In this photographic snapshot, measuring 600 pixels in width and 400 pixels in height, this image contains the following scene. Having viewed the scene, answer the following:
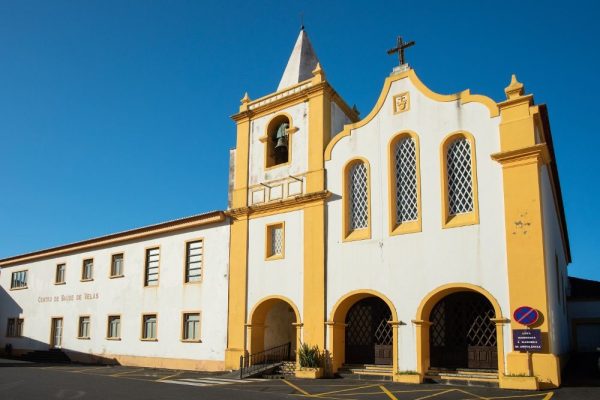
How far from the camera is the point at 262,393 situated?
14.4 metres

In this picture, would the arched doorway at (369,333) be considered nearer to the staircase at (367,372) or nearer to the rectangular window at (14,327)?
the staircase at (367,372)

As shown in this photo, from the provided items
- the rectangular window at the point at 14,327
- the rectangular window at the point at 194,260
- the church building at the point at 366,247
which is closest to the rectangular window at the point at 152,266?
the church building at the point at 366,247

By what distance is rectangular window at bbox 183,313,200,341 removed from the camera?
73.1 feet

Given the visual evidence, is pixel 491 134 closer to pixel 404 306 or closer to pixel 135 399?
pixel 404 306

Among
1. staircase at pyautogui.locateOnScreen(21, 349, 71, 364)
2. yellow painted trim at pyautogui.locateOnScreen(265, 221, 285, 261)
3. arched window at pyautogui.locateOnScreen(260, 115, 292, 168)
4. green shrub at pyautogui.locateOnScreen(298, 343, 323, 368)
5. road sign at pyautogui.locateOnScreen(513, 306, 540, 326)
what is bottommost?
staircase at pyautogui.locateOnScreen(21, 349, 71, 364)

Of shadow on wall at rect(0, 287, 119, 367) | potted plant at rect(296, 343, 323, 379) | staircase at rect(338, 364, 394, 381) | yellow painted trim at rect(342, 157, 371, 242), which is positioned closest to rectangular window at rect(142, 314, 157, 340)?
shadow on wall at rect(0, 287, 119, 367)

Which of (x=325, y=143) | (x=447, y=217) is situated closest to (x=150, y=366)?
(x=325, y=143)

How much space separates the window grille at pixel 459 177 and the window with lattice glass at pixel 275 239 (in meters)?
6.56

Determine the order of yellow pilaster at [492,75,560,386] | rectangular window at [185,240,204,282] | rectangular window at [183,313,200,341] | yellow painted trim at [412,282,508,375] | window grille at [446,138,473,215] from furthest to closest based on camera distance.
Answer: rectangular window at [185,240,204,282], rectangular window at [183,313,200,341], window grille at [446,138,473,215], yellow painted trim at [412,282,508,375], yellow pilaster at [492,75,560,386]

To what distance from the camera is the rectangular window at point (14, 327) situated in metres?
32.0

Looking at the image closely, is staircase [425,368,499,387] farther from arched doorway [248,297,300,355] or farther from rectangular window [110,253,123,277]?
rectangular window [110,253,123,277]

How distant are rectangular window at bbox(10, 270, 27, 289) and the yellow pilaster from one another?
28.8 metres

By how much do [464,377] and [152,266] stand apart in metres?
15.1

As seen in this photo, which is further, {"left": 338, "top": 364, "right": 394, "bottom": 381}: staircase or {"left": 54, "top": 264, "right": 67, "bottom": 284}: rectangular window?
{"left": 54, "top": 264, "right": 67, "bottom": 284}: rectangular window
